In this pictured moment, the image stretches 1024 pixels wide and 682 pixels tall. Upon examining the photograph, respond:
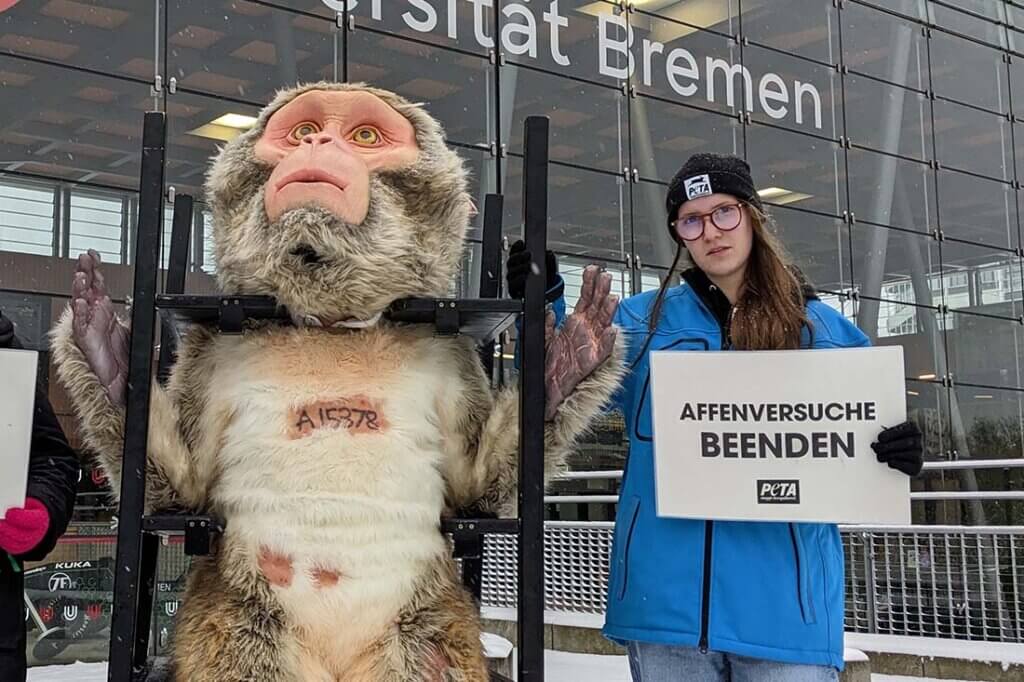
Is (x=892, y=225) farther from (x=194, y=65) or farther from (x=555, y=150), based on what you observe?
(x=194, y=65)

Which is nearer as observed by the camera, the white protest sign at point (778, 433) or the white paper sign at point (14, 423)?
the white paper sign at point (14, 423)

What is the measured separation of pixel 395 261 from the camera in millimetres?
2277

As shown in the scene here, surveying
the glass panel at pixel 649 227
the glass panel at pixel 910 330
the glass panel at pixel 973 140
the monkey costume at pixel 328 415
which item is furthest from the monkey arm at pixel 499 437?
the glass panel at pixel 973 140

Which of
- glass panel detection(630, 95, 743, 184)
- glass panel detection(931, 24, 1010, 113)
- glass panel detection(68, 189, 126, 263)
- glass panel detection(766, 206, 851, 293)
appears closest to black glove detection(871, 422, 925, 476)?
glass panel detection(68, 189, 126, 263)

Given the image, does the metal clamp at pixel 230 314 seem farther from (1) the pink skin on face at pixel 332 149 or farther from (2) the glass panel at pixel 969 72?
(2) the glass panel at pixel 969 72

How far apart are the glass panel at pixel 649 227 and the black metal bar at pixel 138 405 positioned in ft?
30.2

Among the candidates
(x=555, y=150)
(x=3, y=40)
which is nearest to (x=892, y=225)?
(x=555, y=150)

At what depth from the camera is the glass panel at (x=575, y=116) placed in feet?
34.2

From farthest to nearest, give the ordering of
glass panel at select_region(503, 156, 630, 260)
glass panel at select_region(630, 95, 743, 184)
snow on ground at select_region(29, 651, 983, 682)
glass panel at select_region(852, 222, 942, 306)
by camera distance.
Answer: glass panel at select_region(852, 222, 942, 306) < glass panel at select_region(630, 95, 743, 184) < glass panel at select_region(503, 156, 630, 260) < snow on ground at select_region(29, 651, 983, 682)

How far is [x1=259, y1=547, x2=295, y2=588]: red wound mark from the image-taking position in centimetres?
217

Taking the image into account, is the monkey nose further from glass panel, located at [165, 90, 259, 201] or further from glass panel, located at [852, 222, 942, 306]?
glass panel, located at [852, 222, 942, 306]

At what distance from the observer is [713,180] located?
2.41 metres

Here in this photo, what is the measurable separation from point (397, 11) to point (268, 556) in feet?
26.7

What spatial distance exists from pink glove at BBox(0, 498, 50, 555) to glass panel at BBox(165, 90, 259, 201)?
641cm
